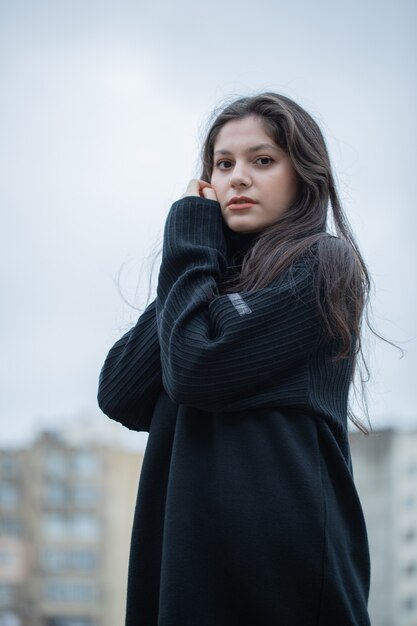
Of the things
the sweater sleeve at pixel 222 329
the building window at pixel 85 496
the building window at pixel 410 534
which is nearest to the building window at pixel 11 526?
the building window at pixel 85 496

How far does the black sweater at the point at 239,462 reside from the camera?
1.02 meters

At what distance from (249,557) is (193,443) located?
15cm

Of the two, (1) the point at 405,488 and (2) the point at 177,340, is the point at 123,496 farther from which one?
(2) the point at 177,340

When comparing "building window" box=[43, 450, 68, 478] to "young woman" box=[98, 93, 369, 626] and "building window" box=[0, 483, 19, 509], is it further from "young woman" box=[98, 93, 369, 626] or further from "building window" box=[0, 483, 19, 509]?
"young woman" box=[98, 93, 369, 626]

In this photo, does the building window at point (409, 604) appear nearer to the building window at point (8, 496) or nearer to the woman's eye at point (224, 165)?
the building window at point (8, 496)

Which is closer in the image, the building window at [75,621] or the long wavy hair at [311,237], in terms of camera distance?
the long wavy hair at [311,237]

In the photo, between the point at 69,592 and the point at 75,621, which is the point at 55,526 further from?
the point at 75,621

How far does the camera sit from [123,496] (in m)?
22.6

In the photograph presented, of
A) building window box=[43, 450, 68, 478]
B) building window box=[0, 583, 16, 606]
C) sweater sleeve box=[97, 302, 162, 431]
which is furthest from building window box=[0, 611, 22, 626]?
building window box=[0, 583, 16, 606]

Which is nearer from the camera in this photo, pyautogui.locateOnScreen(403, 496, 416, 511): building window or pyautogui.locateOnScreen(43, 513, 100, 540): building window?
pyautogui.locateOnScreen(403, 496, 416, 511): building window

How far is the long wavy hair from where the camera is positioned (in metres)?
1.12

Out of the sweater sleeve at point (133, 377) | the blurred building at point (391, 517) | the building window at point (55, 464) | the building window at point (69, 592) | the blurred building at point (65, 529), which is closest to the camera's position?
the sweater sleeve at point (133, 377)

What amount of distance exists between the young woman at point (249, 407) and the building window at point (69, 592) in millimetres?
23424

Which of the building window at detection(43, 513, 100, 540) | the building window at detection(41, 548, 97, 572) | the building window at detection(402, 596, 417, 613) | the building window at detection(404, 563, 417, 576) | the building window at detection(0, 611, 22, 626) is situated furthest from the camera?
the building window at detection(41, 548, 97, 572)
